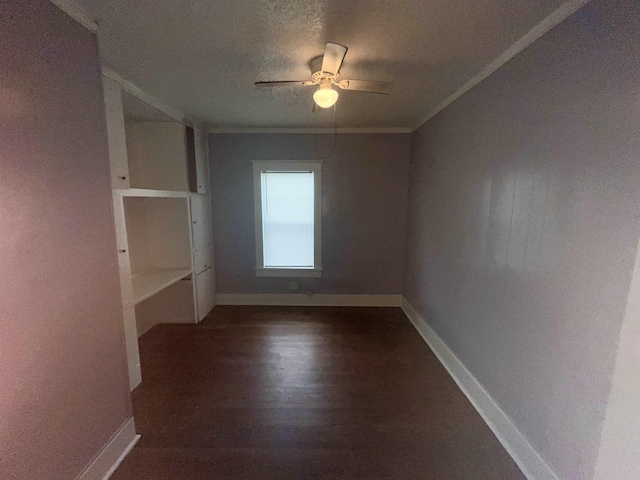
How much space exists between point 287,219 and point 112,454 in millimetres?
2883

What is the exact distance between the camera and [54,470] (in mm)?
1286

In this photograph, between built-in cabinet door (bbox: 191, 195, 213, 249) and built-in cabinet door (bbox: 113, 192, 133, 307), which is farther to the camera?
built-in cabinet door (bbox: 191, 195, 213, 249)

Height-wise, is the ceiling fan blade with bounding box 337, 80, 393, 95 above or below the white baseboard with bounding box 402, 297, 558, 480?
above

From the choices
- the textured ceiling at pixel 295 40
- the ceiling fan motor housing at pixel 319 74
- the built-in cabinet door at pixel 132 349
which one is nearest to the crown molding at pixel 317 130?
the textured ceiling at pixel 295 40

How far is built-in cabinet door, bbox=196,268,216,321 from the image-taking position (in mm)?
3570

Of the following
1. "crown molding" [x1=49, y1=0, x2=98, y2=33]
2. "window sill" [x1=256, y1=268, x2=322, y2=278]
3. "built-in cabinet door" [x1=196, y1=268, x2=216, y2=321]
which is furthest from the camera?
"window sill" [x1=256, y1=268, x2=322, y2=278]

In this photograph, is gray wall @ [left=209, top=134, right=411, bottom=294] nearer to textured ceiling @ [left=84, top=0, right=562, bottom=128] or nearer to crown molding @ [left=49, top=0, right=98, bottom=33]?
textured ceiling @ [left=84, top=0, right=562, bottom=128]

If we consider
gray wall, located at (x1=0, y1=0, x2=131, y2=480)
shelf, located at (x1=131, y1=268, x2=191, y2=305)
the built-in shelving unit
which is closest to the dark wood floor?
the built-in shelving unit

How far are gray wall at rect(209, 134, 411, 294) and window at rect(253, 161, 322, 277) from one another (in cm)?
10

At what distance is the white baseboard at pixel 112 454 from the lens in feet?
4.88

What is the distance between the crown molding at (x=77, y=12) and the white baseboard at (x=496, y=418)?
315 centimetres

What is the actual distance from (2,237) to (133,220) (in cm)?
231

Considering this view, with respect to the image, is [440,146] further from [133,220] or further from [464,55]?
[133,220]

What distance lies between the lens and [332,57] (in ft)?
5.49
